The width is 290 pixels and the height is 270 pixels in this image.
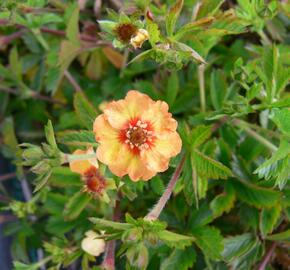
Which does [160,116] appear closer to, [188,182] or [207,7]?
[188,182]

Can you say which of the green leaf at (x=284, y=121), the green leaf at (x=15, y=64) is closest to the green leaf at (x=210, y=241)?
the green leaf at (x=284, y=121)

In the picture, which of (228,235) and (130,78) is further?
(130,78)

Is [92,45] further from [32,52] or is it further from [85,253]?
[85,253]

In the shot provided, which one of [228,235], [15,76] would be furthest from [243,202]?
[15,76]

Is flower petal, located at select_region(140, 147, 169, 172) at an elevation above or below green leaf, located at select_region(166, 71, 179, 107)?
above

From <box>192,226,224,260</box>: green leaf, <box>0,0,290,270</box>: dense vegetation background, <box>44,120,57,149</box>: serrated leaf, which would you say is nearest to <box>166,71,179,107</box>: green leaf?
<box>0,0,290,270</box>: dense vegetation background

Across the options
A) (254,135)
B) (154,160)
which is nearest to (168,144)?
(154,160)

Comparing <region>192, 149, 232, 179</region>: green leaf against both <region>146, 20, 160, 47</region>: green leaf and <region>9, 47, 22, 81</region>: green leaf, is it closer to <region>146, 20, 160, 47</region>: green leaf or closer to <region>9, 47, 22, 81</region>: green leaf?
<region>146, 20, 160, 47</region>: green leaf
